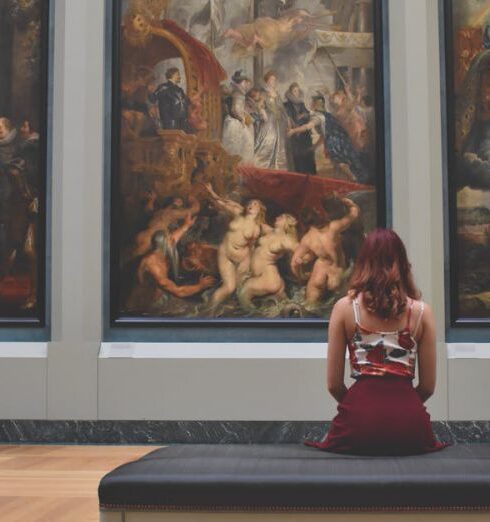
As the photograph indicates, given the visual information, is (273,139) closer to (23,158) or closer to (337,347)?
(23,158)

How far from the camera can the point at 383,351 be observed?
16.5ft

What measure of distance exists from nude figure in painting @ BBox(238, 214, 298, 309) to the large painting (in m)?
0.02

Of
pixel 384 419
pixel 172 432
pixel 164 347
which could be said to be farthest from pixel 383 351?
pixel 164 347

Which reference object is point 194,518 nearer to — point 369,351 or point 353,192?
point 369,351

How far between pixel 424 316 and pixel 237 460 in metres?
1.26

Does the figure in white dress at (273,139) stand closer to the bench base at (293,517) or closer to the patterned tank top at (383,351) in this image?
the patterned tank top at (383,351)

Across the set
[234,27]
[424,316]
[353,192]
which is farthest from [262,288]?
[424,316]

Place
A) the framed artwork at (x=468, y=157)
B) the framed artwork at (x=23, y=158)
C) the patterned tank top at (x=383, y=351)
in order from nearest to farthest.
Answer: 1. the patterned tank top at (x=383, y=351)
2. the framed artwork at (x=468, y=157)
3. the framed artwork at (x=23, y=158)

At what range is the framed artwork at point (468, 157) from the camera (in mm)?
12219

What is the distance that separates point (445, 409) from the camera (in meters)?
11.7

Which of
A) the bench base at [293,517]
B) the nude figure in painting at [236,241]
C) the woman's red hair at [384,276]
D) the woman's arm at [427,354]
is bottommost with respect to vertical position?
the bench base at [293,517]

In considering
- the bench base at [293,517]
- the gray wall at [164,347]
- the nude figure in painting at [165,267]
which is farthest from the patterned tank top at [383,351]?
the nude figure in painting at [165,267]

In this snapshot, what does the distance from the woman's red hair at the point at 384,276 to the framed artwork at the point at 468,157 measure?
7419 mm

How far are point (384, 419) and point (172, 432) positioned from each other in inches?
284
